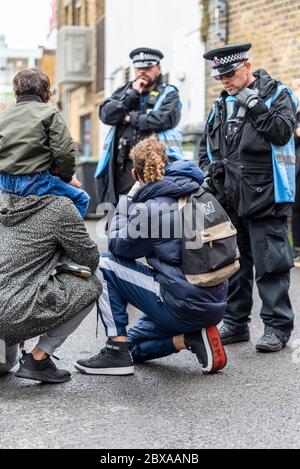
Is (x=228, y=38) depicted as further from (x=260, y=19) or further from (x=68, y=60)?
(x=68, y=60)

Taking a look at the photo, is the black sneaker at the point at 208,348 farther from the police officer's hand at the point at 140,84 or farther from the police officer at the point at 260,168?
the police officer's hand at the point at 140,84

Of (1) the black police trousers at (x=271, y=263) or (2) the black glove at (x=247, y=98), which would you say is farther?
(1) the black police trousers at (x=271, y=263)

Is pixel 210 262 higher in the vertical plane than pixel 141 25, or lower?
lower

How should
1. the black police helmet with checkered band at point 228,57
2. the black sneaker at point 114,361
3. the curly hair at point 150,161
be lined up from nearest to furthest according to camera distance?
the curly hair at point 150,161 → the black sneaker at point 114,361 → the black police helmet with checkered band at point 228,57

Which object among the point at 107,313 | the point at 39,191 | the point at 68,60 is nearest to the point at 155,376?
the point at 107,313

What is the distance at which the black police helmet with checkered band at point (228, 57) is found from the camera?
5.46 meters

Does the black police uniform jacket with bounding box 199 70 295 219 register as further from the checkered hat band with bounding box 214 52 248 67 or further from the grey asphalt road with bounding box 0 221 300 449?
the grey asphalt road with bounding box 0 221 300 449

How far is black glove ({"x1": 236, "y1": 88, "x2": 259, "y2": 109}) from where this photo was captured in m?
5.34

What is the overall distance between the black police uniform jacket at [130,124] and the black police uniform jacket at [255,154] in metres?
1.40

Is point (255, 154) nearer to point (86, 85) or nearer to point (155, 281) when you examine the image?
point (155, 281)

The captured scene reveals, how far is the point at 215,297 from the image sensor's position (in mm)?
4914

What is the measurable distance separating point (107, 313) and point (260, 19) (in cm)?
849

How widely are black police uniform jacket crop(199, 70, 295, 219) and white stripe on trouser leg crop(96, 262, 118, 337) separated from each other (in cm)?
109


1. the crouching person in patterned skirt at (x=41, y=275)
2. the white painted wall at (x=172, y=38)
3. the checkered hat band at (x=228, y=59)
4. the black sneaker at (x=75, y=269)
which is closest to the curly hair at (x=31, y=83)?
the crouching person in patterned skirt at (x=41, y=275)
